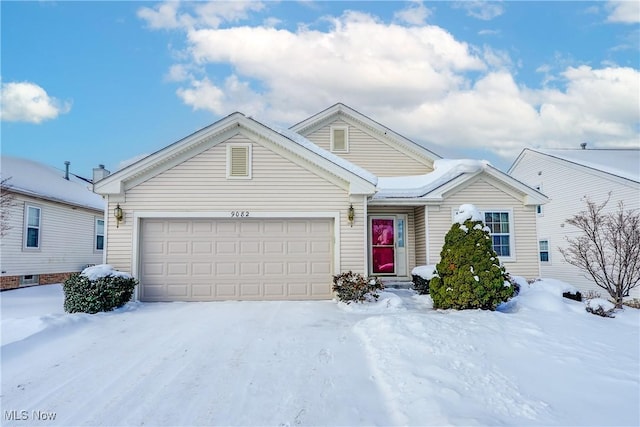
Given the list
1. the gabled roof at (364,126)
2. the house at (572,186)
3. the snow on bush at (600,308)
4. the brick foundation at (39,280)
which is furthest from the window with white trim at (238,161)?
the house at (572,186)

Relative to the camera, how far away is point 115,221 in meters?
10.5

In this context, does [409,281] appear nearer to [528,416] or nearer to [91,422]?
[528,416]

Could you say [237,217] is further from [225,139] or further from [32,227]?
[32,227]

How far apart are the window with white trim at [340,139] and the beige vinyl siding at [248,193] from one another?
568 centimetres

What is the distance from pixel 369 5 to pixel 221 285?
10.4 metres

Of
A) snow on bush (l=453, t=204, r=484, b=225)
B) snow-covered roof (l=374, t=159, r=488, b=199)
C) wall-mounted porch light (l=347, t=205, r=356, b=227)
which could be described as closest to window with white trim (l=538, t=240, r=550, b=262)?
snow-covered roof (l=374, t=159, r=488, b=199)

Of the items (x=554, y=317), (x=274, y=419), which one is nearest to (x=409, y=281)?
(x=554, y=317)

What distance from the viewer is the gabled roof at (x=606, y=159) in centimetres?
1620

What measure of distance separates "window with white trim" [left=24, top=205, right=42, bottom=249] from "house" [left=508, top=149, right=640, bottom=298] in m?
20.6

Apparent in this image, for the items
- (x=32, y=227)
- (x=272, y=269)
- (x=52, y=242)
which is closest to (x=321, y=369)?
(x=272, y=269)

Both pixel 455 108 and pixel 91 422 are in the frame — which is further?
pixel 455 108

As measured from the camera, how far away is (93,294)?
8898mm

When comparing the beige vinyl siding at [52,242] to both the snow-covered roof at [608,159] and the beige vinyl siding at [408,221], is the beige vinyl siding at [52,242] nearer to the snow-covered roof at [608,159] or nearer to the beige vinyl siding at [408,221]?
the beige vinyl siding at [408,221]

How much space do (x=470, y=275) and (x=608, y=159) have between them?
15.0 metres
